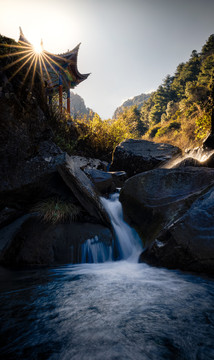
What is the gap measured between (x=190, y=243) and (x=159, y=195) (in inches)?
50.8

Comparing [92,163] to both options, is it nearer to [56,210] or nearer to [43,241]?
[56,210]

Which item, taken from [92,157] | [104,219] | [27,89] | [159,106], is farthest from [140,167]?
[159,106]

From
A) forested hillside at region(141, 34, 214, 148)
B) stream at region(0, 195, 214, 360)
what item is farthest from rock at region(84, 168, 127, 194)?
forested hillside at region(141, 34, 214, 148)

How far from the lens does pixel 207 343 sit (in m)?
1.19

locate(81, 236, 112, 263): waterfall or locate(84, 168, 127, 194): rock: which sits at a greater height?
locate(84, 168, 127, 194): rock

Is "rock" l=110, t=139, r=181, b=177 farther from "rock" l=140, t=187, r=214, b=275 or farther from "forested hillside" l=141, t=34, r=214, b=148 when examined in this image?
"forested hillside" l=141, t=34, r=214, b=148

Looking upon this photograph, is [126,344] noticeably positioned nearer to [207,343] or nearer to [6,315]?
[207,343]

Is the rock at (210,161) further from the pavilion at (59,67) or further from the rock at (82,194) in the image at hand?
the pavilion at (59,67)

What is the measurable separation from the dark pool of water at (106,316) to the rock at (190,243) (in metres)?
0.16

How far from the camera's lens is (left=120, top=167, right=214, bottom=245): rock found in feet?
10.5

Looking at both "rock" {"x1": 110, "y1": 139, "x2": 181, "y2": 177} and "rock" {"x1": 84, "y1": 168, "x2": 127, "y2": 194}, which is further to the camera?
"rock" {"x1": 110, "y1": 139, "x2": 181, "y2": 177}

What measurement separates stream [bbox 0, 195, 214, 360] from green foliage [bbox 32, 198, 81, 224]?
2.88ft

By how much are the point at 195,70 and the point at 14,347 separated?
143ft

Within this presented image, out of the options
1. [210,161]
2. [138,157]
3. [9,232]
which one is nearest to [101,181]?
[138,157]
